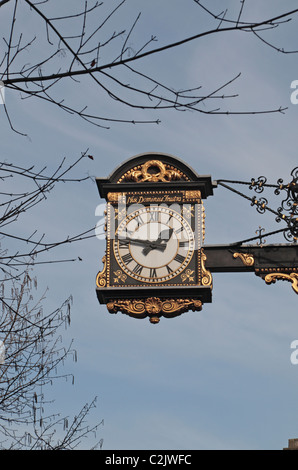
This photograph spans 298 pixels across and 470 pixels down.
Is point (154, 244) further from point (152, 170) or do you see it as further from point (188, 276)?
point (152, 170)

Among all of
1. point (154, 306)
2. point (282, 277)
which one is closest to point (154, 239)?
point (154, 306)

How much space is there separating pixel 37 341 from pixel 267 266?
5.47 meters

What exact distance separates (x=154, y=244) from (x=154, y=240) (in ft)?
0.24

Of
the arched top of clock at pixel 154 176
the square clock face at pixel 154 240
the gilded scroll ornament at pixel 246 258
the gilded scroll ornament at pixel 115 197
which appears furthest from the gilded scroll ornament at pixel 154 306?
the arched top of clock at pixel 154 176

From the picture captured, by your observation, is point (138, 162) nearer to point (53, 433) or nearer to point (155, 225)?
point (155, 225)

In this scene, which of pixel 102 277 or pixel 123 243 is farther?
pixel 123 243

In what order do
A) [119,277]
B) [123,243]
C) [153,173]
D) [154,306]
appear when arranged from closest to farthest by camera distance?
[154,306] → [119,277] → [123,243] → [153,173]

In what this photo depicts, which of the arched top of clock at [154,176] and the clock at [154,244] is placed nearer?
the clock at [154,244]

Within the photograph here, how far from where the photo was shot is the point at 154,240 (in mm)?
14797

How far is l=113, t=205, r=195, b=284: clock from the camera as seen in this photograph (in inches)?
575

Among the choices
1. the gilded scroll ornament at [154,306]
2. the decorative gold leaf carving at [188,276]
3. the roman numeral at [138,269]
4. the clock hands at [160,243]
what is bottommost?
the gilded scroll ornament at [154,306]

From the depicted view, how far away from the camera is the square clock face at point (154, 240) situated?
14.6 metres

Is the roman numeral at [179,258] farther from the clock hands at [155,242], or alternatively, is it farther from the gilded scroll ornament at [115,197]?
the gilded scroll ornament at [115,197]

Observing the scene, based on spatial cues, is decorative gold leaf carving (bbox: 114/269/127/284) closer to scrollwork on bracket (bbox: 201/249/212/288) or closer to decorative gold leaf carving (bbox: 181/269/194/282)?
decorative gold leaf carving (bbox: 181/269/194/282)
